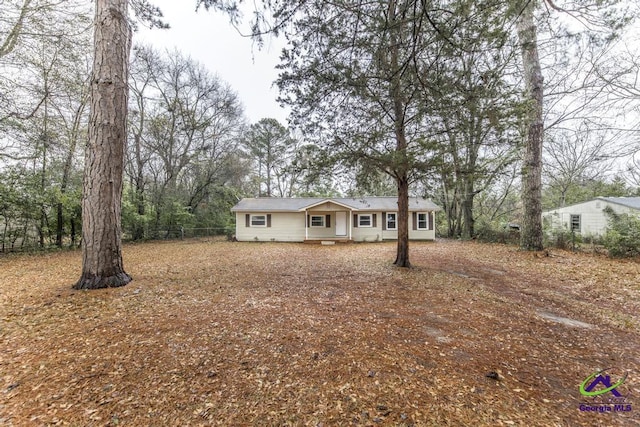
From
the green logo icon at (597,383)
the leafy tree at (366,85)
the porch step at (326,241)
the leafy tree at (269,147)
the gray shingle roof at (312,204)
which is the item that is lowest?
the green logo icon at (597,383)

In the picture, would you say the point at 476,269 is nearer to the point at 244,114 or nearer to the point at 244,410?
the point at 244,410

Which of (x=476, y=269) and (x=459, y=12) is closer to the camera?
(x=459, y=12)

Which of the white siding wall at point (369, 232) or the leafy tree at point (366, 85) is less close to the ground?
the leafy tree at point (366, 85)

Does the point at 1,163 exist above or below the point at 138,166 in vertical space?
below

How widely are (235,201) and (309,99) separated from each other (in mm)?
16219

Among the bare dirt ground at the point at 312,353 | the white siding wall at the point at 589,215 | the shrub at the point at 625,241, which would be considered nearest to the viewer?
the bare dirt ground at the point at 312,353

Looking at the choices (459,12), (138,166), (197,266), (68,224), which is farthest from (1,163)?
(459,12)

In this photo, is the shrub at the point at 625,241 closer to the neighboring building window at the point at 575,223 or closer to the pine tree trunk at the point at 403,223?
the pine tree trunk at the point at 403,223

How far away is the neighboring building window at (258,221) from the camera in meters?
16.1

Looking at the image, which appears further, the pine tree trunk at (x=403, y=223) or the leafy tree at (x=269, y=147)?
the leafy tree at (x=269, y=147)

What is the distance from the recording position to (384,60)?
445cm

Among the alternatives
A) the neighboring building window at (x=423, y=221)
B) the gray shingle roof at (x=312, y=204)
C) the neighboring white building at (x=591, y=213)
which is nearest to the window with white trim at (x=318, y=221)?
the gray shingle roof at (x=312, y=204)

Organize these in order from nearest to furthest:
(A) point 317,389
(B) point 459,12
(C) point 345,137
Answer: (A) point 317,389
(B) point 459,12
(C) point 345,137

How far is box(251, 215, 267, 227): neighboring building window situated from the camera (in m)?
16.1
